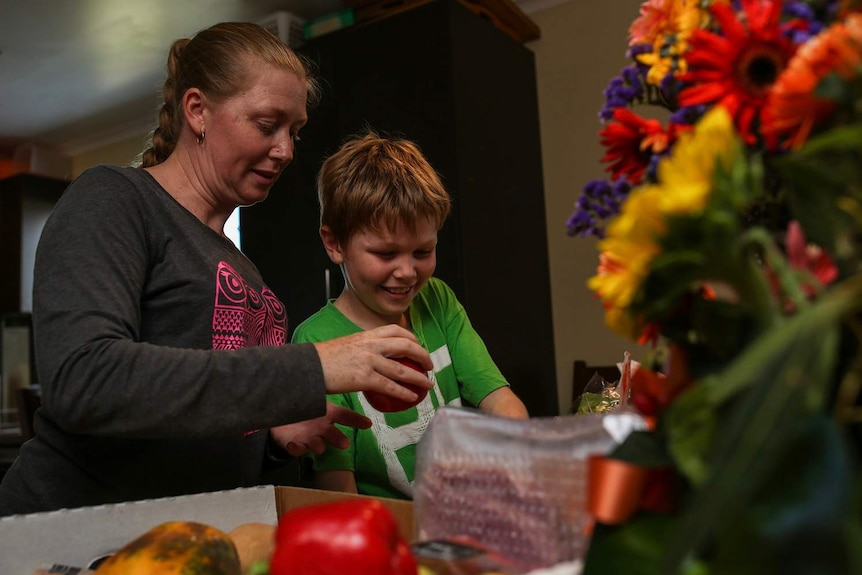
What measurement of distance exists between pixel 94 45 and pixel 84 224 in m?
3.62

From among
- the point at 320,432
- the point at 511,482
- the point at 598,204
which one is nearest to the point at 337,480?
the point at 320,432

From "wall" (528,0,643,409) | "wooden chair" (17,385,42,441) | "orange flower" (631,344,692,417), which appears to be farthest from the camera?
"wall" (528,0,643,409)

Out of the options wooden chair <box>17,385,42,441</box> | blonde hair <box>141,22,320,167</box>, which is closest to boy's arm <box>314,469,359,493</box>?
blonde hair <box>141,22,320,167</box>

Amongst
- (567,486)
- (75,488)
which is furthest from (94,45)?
(567,486)

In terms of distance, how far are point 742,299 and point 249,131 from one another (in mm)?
914

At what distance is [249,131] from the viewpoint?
3.64 feet

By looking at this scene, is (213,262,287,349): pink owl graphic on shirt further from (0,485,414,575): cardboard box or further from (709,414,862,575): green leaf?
(709,414,862,575): green leaf

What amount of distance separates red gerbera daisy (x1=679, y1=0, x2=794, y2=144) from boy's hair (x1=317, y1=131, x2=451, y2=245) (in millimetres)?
862

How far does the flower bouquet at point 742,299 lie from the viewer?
26 centimetres

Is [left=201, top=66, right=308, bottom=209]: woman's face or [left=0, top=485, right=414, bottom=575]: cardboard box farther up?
[left=201, top=66, right=308, bottom=209]: woman's face

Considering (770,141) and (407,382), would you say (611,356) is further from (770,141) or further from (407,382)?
(770,141)

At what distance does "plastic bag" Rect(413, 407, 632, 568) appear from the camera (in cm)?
49

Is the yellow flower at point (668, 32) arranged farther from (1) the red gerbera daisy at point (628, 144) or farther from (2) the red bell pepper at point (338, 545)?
(2) the red bell pepper at point (338, 545)

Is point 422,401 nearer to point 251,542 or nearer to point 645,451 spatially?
point 251,542
